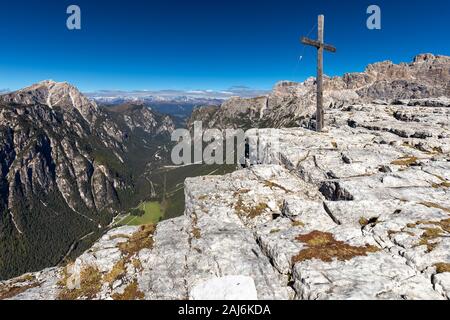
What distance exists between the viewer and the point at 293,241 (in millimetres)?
20359

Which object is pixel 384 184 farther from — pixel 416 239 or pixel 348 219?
pixel 416 239

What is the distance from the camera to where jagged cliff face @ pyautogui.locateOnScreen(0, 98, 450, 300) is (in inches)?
645

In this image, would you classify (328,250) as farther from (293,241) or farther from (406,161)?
(406,161)

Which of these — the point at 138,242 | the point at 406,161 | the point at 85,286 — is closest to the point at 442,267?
the point at 406,161

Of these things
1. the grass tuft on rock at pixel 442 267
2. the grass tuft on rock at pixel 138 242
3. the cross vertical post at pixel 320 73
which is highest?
the cross vertical post at pixel 320 73

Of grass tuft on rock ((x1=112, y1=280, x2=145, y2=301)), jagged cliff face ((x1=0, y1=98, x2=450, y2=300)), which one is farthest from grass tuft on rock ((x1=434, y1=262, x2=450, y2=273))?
grass tuft on rock ((x1=112, y1=280, x2=145, y2=301))

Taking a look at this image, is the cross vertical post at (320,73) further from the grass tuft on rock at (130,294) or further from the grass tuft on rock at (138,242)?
the grass tuft on rock at (130,294)

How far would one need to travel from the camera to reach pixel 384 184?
26688 millimetres

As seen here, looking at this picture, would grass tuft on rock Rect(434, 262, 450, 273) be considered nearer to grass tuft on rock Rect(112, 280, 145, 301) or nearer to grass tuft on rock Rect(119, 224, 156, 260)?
grass tuft on rock Rect(112, 280, 145, 301)

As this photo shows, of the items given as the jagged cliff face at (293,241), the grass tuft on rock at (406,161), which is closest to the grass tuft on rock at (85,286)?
the jagged cliff face at (293,241)

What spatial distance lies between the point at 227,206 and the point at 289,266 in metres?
10.4

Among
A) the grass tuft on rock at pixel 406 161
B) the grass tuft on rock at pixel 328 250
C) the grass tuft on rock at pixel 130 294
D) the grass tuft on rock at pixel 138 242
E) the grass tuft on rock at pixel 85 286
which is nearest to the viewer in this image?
the grass tuft on rock at pixel 130 294

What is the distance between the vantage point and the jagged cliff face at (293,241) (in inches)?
645
